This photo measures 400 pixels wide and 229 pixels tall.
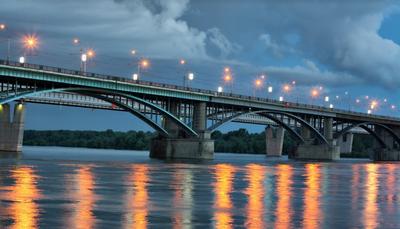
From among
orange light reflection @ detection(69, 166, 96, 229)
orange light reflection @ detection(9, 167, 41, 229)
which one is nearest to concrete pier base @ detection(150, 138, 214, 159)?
orange light reflection @ detection(69, 166, 96, 229)

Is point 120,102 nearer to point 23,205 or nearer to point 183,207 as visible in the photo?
point 183,207

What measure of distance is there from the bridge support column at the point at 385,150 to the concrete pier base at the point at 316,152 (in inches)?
1304

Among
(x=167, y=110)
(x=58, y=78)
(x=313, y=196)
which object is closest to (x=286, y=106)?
(x=167, y=110)

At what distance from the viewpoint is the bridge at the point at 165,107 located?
306 ft

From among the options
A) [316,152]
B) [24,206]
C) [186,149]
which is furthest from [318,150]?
[24,206]

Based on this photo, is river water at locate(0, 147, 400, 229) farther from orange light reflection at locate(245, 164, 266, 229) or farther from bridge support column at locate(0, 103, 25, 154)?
bridge support column at locate(0, 103, 25, 154)

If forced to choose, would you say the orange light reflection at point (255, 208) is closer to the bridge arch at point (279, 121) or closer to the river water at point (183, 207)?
the river water at point (183, 207)

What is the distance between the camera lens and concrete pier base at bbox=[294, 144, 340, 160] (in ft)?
529

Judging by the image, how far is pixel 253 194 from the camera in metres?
37.0

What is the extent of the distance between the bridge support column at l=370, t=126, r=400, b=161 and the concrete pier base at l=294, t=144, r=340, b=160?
33110 millimetres

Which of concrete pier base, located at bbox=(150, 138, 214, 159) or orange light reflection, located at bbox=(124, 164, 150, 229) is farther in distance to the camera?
concrete pier base, located at bbox=(150, 138, 214, 159)

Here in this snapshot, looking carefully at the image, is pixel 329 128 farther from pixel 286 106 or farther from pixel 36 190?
pixel 36 190

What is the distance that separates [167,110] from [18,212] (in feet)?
317

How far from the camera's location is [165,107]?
12138cm
